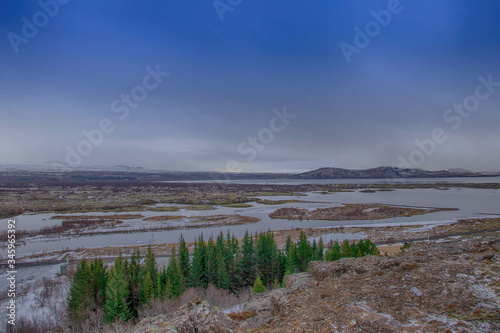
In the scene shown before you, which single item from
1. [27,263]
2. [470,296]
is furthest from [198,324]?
[27,263]

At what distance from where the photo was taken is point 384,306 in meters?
6.59

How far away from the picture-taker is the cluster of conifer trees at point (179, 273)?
2227 cm

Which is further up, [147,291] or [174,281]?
[174,281]

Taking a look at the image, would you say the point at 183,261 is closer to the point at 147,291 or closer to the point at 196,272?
the point at 196,272

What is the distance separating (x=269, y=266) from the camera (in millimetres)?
32406

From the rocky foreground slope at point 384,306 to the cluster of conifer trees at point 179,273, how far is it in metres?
15.5

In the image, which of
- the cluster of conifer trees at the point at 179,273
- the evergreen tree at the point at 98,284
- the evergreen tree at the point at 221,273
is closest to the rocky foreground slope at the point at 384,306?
the cluster of conifer trees at the point at 179,273

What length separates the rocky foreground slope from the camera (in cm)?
579

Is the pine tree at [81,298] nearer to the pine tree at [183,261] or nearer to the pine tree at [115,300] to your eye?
the pine tree at [115,300]

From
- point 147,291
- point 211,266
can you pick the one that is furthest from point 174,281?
point 211,266

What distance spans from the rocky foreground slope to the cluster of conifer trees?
50.8 feet

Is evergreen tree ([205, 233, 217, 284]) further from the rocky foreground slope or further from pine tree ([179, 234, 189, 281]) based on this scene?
the rocky foreground slope

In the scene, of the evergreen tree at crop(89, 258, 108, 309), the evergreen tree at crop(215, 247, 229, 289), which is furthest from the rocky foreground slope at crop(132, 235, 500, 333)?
the evergreen tree at crop(89, 258, 108, 309)

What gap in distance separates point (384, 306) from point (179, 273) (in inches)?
901
